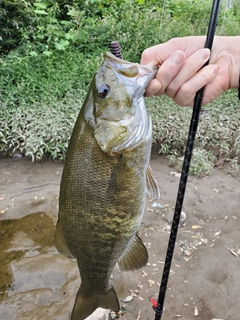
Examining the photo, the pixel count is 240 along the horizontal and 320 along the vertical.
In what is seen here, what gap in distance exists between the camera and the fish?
1453 mm

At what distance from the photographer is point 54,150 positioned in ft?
16.6

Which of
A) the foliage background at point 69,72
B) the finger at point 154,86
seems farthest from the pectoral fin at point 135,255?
the foliage background at point 69,72

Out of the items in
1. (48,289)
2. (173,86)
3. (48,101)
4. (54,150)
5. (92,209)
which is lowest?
(48,289)

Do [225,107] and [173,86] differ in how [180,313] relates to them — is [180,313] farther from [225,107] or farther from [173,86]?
[225,107]

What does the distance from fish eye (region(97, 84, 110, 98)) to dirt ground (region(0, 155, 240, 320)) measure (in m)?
2.04

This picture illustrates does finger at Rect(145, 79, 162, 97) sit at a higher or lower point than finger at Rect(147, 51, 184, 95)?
lower

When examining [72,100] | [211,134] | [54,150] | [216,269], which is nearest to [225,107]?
[211,134]

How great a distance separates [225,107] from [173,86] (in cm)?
488

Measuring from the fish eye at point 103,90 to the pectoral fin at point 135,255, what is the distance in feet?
2.31

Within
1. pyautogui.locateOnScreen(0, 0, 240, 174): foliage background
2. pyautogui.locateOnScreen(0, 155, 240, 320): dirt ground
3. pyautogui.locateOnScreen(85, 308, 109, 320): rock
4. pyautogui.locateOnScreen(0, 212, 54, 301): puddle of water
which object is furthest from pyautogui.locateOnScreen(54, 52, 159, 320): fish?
pyautogui.locateOnScreen(0, 0, 240, 174): foliage background

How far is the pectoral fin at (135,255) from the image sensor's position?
175 cm

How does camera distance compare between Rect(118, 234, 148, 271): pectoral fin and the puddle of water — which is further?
the puddle of water

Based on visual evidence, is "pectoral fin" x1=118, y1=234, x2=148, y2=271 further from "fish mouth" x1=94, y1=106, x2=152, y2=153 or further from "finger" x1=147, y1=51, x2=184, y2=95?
"finger" x1=147, y1=51, x2=184, y2=95

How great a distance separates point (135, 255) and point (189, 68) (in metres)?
0.89
